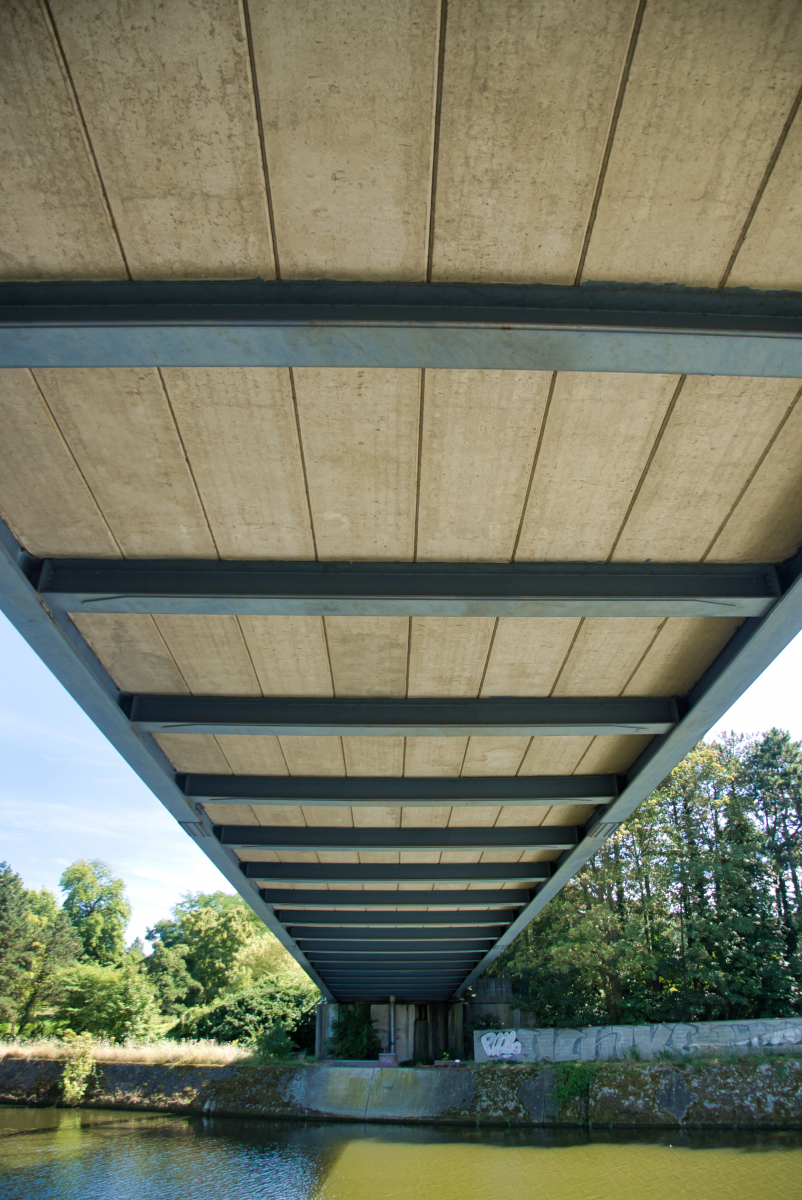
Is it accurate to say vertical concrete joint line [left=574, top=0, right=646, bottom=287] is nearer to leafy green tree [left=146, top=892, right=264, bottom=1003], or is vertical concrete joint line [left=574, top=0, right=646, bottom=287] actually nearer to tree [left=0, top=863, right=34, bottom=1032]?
tree [left=0, top=863, right=34, bottom=1032]

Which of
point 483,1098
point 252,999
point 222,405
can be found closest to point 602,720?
point 222,405

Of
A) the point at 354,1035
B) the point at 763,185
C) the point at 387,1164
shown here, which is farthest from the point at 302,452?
the point at 354,1035

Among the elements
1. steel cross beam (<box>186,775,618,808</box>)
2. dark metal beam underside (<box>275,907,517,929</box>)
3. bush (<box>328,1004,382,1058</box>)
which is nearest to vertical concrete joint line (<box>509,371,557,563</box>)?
steel cross beam (<box>186,775,618,808</box>)

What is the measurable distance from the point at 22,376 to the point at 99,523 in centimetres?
109

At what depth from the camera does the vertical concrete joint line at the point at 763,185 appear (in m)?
2.18

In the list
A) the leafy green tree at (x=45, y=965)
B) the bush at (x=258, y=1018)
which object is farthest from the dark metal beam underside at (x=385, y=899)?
the leafy green tree at (x=45, y=965)

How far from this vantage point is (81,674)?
16.8 feet

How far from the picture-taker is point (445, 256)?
2654 mm

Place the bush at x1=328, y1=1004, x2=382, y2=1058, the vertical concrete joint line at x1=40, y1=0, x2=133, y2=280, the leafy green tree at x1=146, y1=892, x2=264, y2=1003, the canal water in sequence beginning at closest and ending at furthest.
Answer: the vertical concrete joint line at x1=40, y1=0, x2=133, y2=280 < the canal water < the bush at x1=328, y1=1004, x2=382, y2=1058 < the leafy green tree at x1=146, y1=892, x2=264, y2=1003

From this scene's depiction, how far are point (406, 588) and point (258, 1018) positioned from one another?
2670 cm

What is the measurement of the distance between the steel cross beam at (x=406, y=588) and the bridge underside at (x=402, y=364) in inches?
0.8

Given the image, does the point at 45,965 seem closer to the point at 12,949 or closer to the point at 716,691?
the point at 12,949

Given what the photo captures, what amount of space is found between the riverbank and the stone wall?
71.7 inches

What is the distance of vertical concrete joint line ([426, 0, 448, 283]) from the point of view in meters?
2.02
